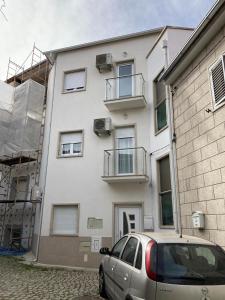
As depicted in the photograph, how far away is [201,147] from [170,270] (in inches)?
157

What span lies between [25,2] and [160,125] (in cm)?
780

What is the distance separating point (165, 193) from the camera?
393 inches

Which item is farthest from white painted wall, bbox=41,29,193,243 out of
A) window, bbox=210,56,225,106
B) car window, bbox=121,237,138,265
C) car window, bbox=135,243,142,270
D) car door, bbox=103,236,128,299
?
car window, bbox=135,243,142,270

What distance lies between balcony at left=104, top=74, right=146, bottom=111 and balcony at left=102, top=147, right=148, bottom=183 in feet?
6.61

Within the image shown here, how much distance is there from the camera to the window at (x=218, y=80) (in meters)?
6.33

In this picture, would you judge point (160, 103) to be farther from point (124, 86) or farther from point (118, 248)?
point (118, 248)

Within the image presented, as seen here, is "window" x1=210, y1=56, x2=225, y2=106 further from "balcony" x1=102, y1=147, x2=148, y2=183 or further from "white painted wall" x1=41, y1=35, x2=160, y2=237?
"white painted wall" x1=41, y1=35, x2=160, y2=237

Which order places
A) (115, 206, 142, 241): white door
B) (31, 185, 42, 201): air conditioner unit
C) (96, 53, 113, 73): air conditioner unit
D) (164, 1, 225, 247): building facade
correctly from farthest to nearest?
1. (96, 53, 113, 73): air conditioner unit
2. (31, 185, 42, 201): air conditioner unit
3. (115, 206, 142, 241): white door
4. (164, 1, 225, 247): building facade

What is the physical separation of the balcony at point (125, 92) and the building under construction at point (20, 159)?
434 cm

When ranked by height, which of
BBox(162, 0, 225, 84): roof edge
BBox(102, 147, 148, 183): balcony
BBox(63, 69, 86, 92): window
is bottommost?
BBox(102, 147, 148, 183): balcony

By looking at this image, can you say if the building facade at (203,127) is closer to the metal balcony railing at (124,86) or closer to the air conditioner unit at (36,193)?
the metal balcony railing at (124,86)

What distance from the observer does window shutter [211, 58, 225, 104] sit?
634cm

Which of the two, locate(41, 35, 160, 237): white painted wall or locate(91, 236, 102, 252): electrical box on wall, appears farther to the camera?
locate(41, 35, 160, 237): white painted wall

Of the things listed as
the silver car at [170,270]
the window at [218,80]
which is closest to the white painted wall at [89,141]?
the window at [218,80]
